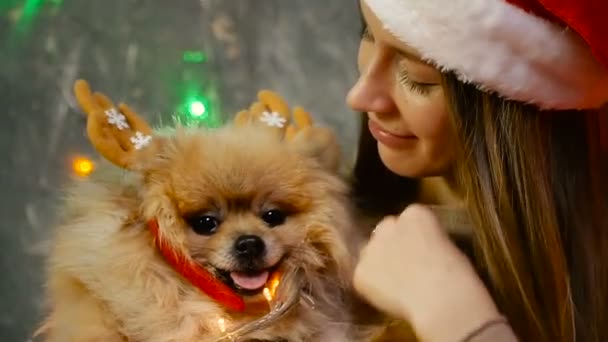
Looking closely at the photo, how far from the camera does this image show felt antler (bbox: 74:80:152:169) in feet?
2.96

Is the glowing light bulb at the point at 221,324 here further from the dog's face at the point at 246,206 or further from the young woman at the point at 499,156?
the young woman at the point at 499,156

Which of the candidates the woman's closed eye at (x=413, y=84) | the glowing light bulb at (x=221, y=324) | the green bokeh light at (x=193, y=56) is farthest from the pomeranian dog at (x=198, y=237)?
the green bokeh light at (x=193, y=56)

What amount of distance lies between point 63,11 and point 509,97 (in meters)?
0.83

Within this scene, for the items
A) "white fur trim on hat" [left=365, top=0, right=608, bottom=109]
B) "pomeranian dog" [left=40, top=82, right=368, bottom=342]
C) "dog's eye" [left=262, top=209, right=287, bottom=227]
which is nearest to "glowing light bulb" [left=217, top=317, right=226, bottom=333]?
"pomeranian dog" [left=40, top=82, right=368, bottom=342]

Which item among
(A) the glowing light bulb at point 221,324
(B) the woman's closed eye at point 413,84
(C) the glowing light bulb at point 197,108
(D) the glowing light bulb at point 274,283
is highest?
(B) the woman's closed eye at point 413,84

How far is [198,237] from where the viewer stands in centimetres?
89

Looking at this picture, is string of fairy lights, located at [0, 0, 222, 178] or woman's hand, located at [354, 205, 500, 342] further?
string of fairy lights, located at [0, 0, 222, 178]

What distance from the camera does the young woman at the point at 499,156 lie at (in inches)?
29.7

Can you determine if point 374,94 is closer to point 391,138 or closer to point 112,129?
point 391,138

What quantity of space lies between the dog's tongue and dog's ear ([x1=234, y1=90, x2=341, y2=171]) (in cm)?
15

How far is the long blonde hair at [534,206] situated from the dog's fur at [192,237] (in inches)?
7.1

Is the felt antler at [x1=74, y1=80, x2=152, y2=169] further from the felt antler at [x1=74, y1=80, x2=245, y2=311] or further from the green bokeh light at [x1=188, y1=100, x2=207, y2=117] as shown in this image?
the green bokeh light at [x1=188, y1=100, x2=207, y2=117]

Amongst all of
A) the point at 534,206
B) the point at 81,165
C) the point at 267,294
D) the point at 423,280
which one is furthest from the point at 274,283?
the point at 81,165

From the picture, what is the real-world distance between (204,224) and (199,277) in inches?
2.3
